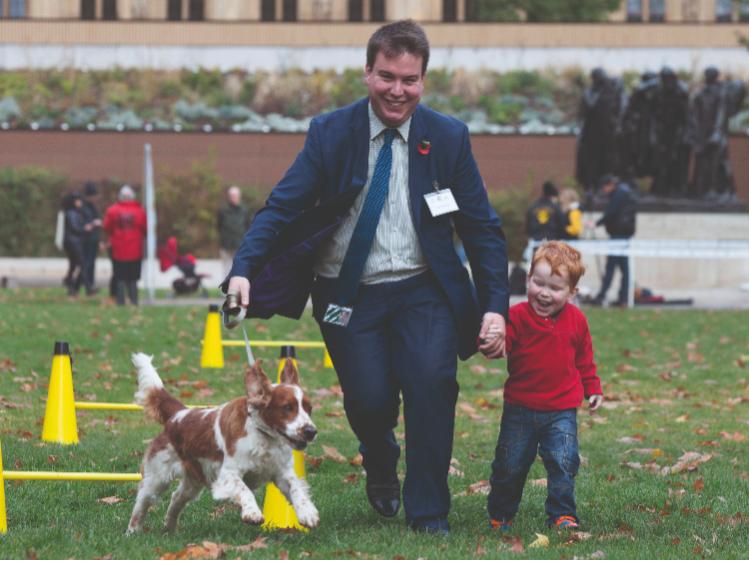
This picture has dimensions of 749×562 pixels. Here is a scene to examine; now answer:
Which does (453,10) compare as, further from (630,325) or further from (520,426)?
(520,426)

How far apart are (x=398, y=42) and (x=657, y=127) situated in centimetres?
2545

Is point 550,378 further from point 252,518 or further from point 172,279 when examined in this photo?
point 172,279

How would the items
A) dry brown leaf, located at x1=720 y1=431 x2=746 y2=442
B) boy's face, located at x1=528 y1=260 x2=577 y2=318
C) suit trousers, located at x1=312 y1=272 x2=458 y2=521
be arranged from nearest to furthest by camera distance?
suit trousers, located at x1=312 y1=272 x2=458 y2=521
boy's face, located at x1=528 y1=260 x2=577 y2=318
dry brown leaf, located at x1=720 y1=431 x2=746 y2=442

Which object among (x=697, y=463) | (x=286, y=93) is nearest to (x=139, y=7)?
(x=286, y=93)

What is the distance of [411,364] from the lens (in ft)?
23.1

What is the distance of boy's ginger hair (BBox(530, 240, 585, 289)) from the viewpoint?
7152mm

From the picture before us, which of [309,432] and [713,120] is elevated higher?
[713,120]

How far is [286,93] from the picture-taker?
49.4m

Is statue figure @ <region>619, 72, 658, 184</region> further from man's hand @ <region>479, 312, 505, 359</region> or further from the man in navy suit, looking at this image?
man's hand @ <region>479, 312, 505, 359</region>

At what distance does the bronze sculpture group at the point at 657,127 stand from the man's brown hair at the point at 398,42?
81.3 ft

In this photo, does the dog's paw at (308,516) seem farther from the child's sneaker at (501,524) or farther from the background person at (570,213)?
the background person at (570,213)

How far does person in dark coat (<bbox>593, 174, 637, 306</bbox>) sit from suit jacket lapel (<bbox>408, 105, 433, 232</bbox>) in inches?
735

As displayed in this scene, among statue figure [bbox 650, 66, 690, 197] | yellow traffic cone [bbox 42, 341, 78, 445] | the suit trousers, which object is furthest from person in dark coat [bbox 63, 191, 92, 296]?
the suit trousers

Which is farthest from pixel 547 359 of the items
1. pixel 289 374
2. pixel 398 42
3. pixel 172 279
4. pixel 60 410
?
pixel 172 279
